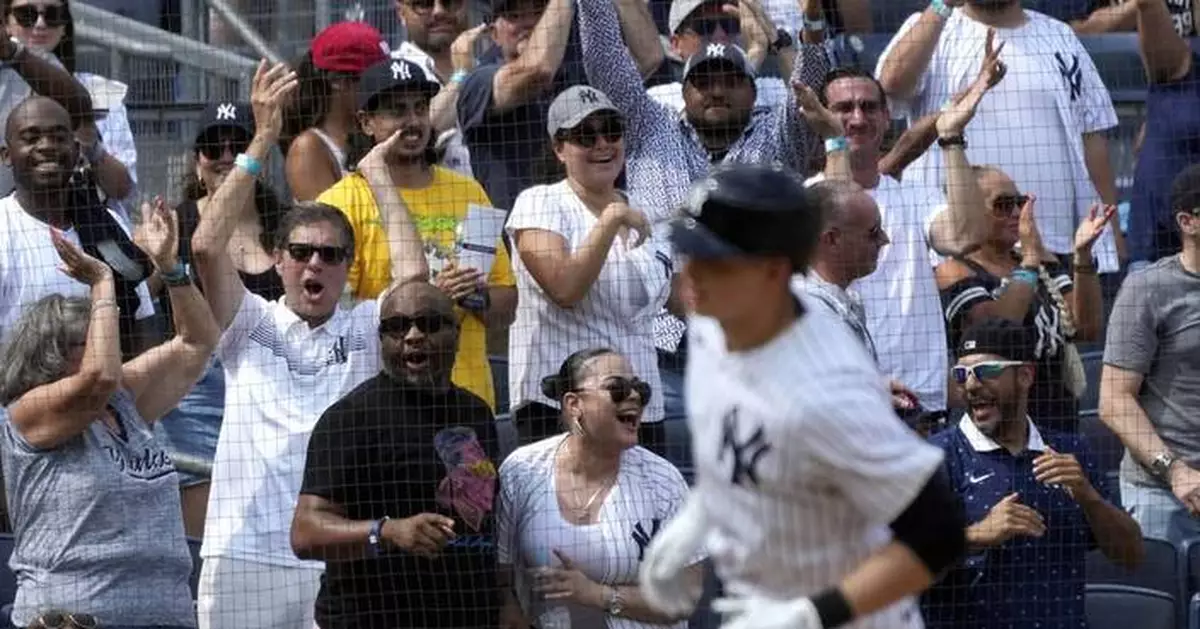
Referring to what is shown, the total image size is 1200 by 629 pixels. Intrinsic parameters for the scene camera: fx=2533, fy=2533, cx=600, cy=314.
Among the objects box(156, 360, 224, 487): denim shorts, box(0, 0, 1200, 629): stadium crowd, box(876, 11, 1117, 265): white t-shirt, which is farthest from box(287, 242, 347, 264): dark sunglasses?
box(876, 11, 1117, 265): white t-shirt

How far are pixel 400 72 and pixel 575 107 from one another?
0.62 meters

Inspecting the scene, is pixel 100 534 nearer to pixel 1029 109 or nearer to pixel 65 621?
pixel 65 621

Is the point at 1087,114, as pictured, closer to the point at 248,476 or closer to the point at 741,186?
the point at 248,476

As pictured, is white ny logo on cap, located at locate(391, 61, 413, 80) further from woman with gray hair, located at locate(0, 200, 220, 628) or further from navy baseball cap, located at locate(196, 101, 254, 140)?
woman with gray hair, located at locate(0, 200, 220, 628)

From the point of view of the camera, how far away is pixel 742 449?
447cm

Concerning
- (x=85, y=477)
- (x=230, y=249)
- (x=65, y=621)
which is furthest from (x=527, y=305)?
(x=65, y=621)

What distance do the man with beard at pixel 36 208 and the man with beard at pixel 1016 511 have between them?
2.82 metres

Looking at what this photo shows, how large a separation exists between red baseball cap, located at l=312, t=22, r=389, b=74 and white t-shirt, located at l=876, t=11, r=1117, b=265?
192 centimetres

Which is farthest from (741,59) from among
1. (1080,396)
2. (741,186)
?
(741,186)

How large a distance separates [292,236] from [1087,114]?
10.7ft

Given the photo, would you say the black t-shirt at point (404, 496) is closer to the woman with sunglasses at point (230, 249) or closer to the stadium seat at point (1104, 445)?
the woman with sunglasses at point (230, 249)

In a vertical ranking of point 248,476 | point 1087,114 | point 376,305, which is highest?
point 1087,114

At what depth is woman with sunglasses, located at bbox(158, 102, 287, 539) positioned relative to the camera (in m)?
8.40

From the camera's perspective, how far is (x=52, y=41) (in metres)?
9.13
